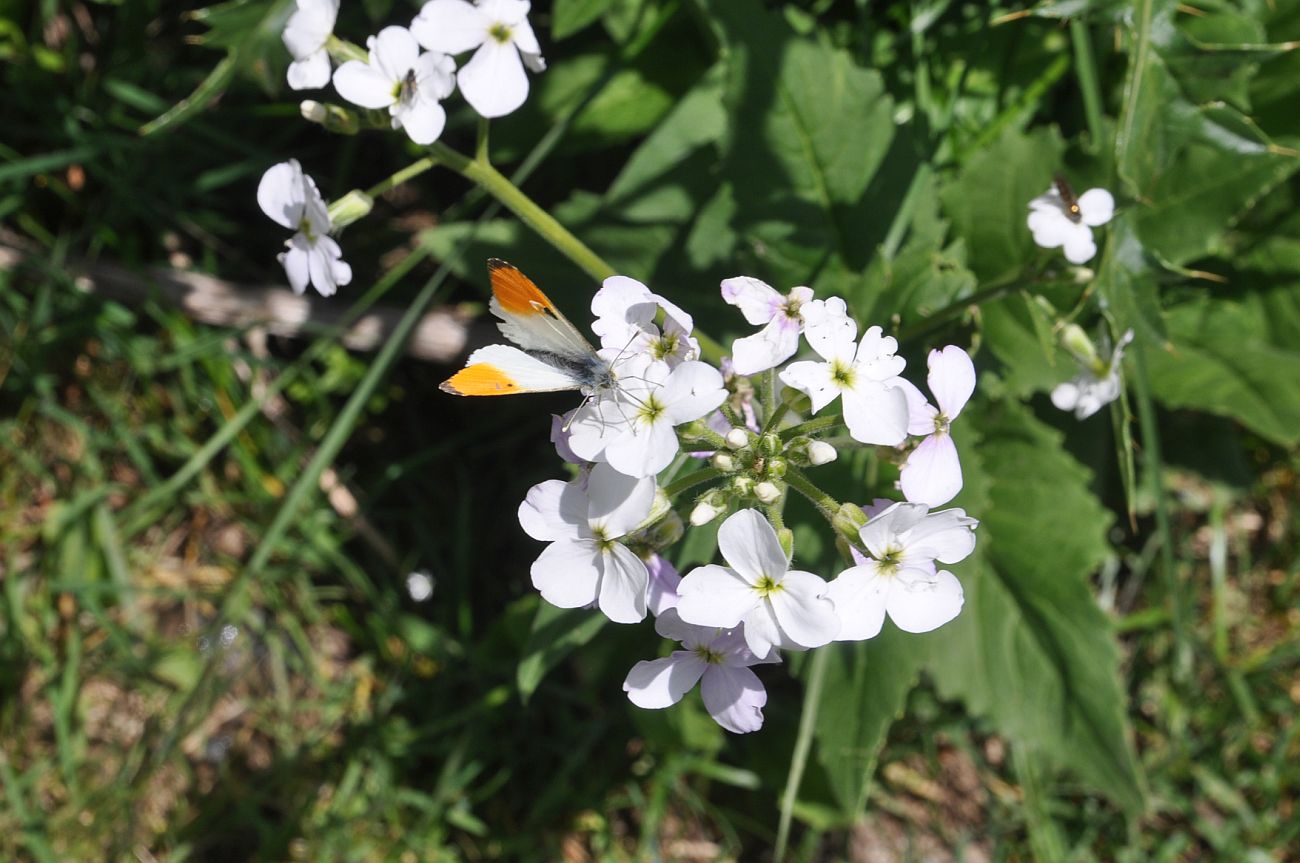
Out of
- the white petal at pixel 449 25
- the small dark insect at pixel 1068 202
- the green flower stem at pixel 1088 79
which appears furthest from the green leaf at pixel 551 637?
the green flower stem at pixel 1088 79

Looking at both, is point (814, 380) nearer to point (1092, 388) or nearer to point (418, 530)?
point (1092, 388)

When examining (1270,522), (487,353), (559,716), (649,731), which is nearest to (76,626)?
(559,716)

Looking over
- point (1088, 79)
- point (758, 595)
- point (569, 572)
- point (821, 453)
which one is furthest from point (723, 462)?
point (1088, 79)

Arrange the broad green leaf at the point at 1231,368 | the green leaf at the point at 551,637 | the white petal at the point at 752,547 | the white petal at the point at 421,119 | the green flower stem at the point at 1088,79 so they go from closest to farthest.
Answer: the white petal at the point at 752,547
the white petal at the point at 421,119
the green leaf at the point at 551,637
the green flower stem at the point at 1088,79
the broad green leaf at the point at 1231,368

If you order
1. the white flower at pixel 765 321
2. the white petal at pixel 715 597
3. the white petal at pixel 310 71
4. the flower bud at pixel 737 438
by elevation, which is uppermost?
the white petal at pixel 310 71

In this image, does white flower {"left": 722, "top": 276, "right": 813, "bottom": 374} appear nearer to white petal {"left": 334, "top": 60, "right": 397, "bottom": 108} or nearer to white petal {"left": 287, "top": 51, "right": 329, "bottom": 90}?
white petal {"left": 334, "top": 60, "right": 397, "bottom": 108}

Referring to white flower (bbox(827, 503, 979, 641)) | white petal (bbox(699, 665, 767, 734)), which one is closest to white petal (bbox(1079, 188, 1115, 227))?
white flower (bbox(827, 503, 979, 641))

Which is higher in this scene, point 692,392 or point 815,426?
point 692,392

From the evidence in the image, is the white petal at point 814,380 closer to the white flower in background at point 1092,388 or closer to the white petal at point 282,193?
the white flower in background at point 1092,388
